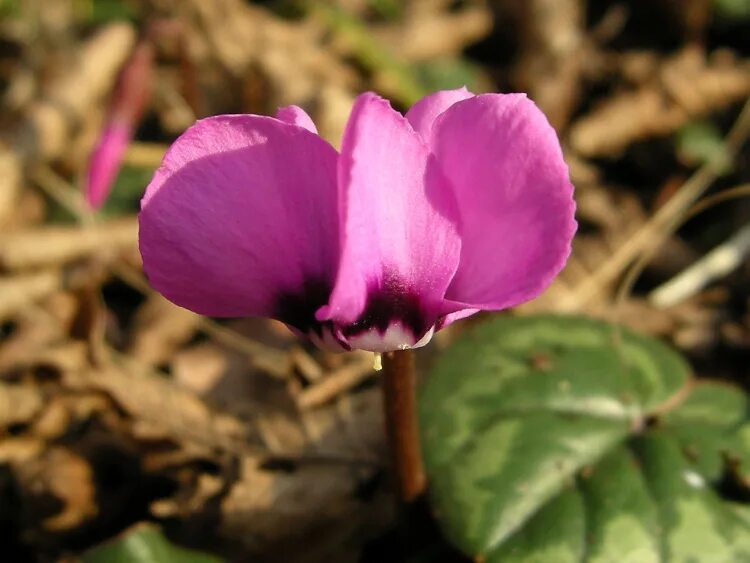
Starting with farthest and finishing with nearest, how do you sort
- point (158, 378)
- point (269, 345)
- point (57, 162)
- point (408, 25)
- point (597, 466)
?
point (408, 25) → point (57, 162) → point (269, 345) → point (158, 378) → point (597, 466)

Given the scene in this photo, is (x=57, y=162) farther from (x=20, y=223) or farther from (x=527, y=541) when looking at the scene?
(x=527, y=541)

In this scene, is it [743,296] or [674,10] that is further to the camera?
[674,10]

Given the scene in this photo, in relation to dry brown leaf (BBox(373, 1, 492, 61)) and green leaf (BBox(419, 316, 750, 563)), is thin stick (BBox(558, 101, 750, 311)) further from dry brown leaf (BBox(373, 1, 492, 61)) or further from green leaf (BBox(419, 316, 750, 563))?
dry brown leaf (BBox(373, 1, 492, 61))

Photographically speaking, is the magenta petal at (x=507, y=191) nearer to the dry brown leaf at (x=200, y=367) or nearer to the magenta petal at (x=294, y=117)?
the magenta petal at (x=294, y=117)

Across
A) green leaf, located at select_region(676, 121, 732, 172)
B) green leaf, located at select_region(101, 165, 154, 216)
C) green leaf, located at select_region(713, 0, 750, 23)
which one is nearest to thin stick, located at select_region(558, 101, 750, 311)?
green leaf, located at select_region(676, 121, 732, 172)

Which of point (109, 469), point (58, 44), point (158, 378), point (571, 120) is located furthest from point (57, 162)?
point (571, 120)

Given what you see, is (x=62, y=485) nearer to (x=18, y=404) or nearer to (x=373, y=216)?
(x=18, y=404)
